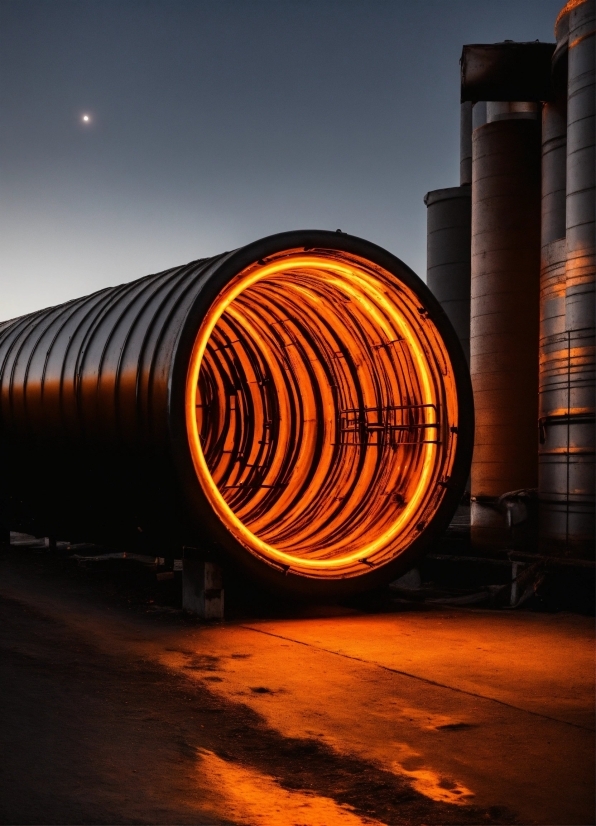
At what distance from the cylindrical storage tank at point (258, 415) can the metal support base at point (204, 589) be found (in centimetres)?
31

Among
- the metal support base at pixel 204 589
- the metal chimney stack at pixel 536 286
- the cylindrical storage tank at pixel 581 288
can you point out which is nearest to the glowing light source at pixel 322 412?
the metal support base at pixel 204 589

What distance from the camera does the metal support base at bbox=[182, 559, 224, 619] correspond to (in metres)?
8.88

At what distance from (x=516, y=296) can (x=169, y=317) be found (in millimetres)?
7171

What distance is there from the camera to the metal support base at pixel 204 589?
349 inches

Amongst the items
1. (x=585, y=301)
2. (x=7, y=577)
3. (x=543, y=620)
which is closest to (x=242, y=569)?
(x=543, y=620)

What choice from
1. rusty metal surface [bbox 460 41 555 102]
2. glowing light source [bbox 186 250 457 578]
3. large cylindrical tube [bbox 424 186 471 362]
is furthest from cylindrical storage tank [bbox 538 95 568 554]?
large cylindrical tube [bbox 424 186 471 362]

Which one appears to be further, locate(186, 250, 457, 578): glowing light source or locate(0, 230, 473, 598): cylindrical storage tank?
locate(186, 250, 457, 578): glowing light source

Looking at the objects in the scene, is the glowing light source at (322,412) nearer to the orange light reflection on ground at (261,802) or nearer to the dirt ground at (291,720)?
the dirt ground at (291,720)

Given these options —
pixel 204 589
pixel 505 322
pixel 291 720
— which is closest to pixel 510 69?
pixel 505 322

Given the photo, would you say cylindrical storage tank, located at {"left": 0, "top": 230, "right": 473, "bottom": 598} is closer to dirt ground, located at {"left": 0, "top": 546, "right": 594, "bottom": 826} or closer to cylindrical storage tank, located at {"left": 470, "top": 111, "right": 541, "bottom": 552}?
dirt ground, located at {"left": 0, "top": 546, "right": 594, "bottom": 826}

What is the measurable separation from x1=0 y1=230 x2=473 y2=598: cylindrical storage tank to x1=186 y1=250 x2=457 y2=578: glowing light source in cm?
2

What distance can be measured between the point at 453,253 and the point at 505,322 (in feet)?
17.6

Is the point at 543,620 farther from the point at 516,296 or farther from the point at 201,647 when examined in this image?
the point at 516,296

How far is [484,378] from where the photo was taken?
1464cm
